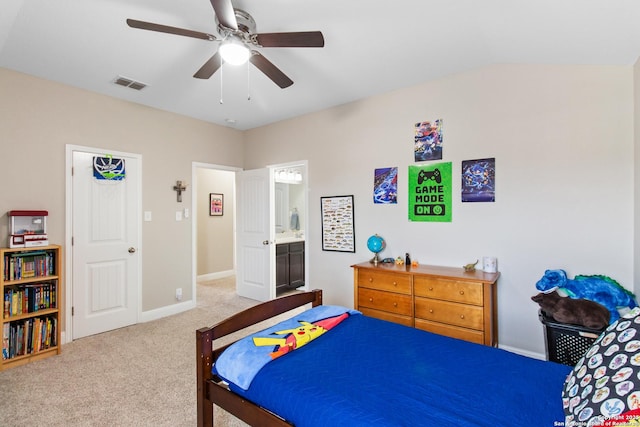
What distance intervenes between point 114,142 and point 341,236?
9.91 feet

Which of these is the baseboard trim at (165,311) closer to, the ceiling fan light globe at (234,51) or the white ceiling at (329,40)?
the white ceiling at (329,40)

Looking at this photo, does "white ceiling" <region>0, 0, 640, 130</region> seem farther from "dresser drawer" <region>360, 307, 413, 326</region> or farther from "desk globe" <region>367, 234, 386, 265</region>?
"dresser drawer" <region>360, 307, 413, 326</region>

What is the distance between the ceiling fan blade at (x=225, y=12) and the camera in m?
1.59

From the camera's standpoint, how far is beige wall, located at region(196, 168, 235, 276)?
243 inches

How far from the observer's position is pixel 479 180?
295cm

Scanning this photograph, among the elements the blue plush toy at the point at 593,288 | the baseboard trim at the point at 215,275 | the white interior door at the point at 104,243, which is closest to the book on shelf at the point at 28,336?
the white interior door at the point at 104,243

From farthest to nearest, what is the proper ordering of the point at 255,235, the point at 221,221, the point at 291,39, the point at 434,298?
the point at 221,221 → the point at 255,235 → the point at 434,298 → the point at 291,39

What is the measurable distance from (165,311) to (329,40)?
3.87 metres

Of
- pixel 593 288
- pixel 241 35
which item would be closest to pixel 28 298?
pixel 241 35

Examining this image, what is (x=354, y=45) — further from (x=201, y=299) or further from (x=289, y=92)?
(x=201, y=299)

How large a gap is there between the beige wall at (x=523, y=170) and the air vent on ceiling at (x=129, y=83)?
2522 millimetres

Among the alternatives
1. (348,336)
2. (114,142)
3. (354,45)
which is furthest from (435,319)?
(114,142)

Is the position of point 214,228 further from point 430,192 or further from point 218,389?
point 218,389

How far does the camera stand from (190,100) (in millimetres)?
3758
